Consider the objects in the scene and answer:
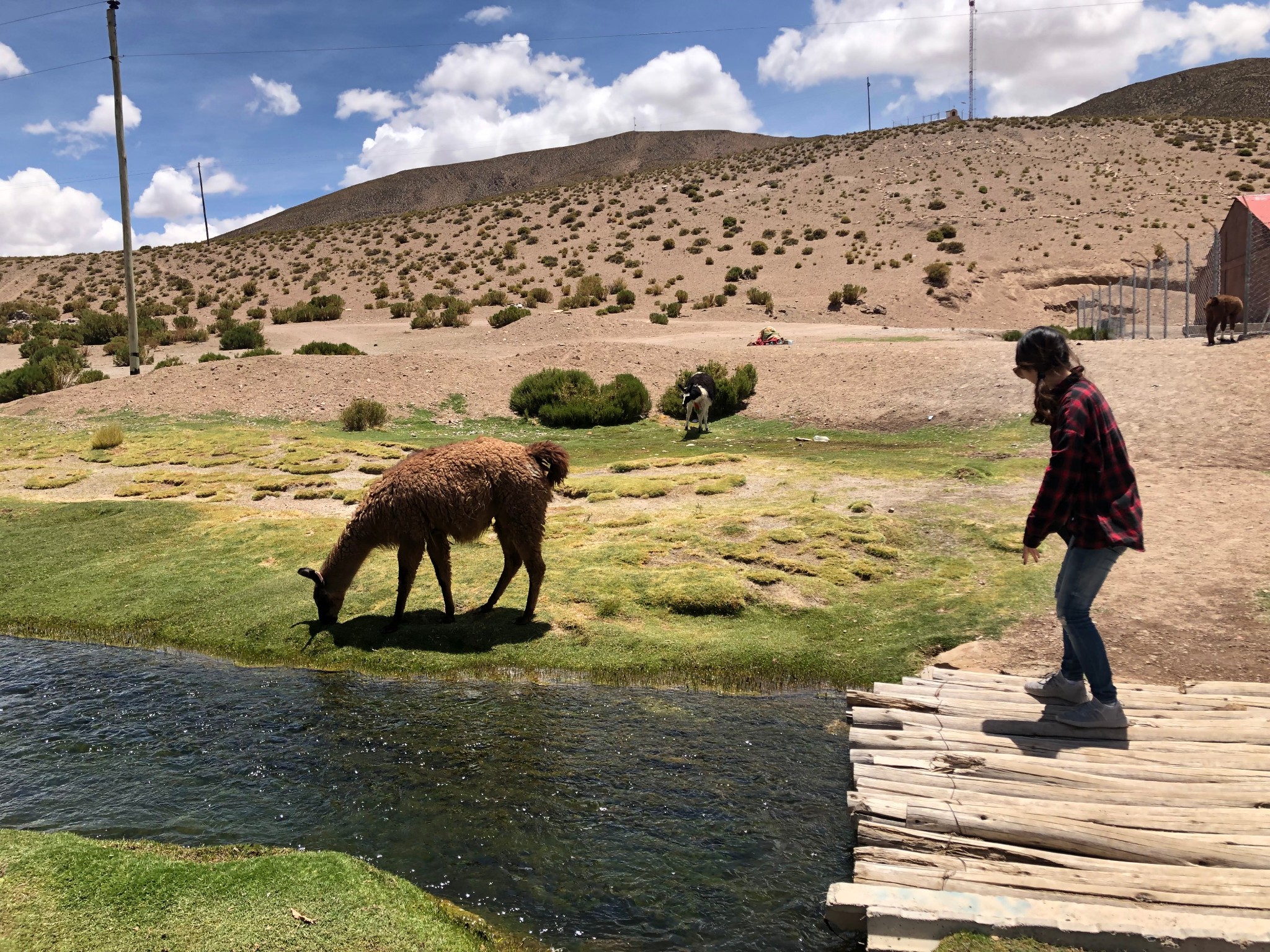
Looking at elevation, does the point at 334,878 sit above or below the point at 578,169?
below

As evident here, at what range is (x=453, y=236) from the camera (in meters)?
70.2

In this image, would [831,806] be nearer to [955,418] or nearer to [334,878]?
[334,878]

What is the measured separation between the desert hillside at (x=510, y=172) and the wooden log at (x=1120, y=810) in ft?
486

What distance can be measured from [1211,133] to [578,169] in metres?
105

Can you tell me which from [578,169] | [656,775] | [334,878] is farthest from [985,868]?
[578,169]

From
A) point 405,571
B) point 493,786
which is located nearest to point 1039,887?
point 493,786

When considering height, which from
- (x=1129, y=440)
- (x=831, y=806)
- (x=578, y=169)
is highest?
(x=578, y=169)

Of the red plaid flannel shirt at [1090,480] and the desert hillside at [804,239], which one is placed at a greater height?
the desert hillside at [804,239]

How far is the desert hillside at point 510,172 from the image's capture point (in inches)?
5797

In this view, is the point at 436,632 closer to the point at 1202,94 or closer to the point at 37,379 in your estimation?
the point at 37,379

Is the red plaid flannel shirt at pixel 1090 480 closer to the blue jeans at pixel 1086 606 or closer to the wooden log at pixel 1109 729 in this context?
the blue jeans at pixel 1086 606

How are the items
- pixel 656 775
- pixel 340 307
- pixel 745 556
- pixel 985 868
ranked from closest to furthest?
pixel 985 868, pixel 656 775, pixel 745 556, pixel 340 307

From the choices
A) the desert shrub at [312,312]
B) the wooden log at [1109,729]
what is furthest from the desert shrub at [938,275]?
the wooden log at [1109,729]

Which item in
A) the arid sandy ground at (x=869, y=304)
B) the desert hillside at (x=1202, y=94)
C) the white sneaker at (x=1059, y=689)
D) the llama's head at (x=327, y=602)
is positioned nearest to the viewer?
the white sneaker at (x=1059, y=689)
